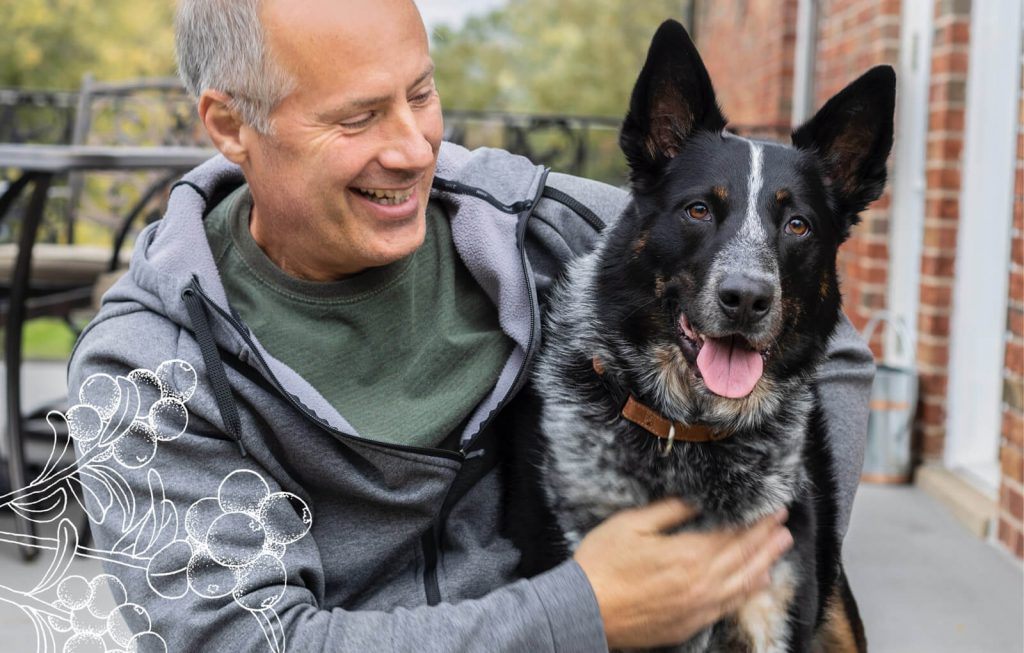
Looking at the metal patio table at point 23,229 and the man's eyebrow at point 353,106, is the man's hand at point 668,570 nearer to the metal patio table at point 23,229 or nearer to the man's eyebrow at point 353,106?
the man's eyebrow at point 353,106

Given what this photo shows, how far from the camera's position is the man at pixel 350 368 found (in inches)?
57.7

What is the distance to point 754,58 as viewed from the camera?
7.28 m

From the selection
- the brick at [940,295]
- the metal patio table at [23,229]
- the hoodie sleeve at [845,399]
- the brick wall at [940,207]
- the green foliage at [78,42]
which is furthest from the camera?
the green foliage at [78,42]

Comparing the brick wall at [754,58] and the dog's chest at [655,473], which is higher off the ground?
the brick wall at [754,58]

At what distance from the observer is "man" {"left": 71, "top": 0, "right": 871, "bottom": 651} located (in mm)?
1467

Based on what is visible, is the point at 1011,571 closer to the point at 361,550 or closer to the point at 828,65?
the point at 361,550

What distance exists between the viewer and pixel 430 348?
1726 millimetres

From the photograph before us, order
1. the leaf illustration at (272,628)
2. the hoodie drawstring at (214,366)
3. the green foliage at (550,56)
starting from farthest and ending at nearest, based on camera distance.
→ the green foliage at (550,56) < the hoodie drawstring at (214,366) < the leaf illustration at (272,628)

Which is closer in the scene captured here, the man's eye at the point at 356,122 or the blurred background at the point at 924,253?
the man's eye at the point at 356,122

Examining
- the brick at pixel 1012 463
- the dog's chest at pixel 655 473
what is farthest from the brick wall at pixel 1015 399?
the dog's chest at pixel 655 473

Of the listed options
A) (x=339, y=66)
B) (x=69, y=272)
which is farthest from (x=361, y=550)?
(x=69, y=272)

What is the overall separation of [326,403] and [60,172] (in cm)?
186

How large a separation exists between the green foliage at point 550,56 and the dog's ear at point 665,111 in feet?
64.4

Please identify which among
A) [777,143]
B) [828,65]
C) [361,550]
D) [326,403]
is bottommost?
[361,550]
